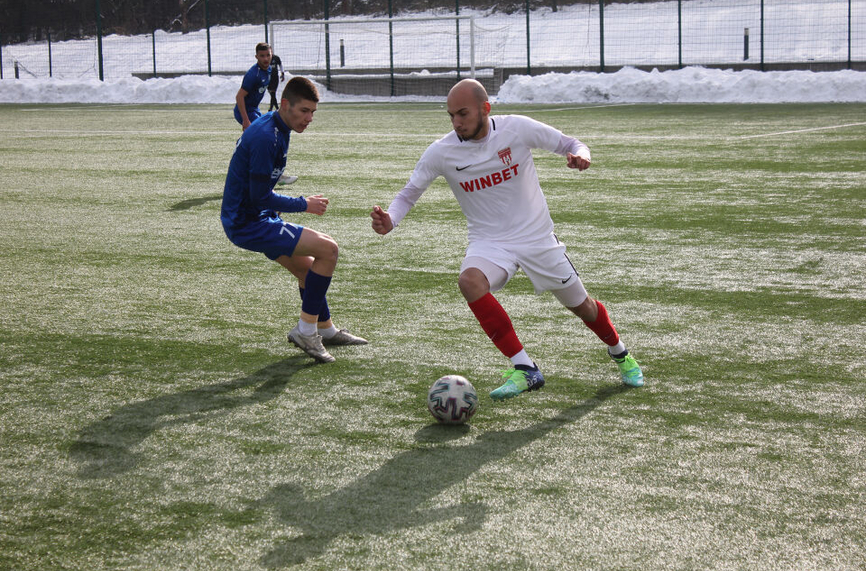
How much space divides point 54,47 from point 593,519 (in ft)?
143

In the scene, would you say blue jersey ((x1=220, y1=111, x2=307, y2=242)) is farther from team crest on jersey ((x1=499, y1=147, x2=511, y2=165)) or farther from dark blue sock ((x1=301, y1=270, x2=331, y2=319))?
team crest on jersey ((x1=499, y1=147, x2=511, y2=165))

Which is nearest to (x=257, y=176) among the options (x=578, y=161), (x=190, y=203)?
(x=578, y=161)

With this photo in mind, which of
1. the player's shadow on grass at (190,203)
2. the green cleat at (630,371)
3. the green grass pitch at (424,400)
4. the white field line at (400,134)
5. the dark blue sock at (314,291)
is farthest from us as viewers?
the white field line at (400,134)

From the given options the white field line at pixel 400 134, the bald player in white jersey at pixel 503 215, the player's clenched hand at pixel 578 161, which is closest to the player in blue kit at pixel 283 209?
the bald player in white jersey at pixel 503 215

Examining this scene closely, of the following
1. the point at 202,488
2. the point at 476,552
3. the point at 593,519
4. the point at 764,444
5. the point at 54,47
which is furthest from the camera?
the point at 54,47

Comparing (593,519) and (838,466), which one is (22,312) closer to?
(593,519)

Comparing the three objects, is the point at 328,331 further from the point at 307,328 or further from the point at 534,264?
the point at 534,264

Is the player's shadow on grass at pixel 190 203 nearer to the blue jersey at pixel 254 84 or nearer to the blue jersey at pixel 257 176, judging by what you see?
the blue jersey at pixel 254 84

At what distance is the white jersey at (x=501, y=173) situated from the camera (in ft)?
16.3

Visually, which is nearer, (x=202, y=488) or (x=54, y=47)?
(x=202, y=488)

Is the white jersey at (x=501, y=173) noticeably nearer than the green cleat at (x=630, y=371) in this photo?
No

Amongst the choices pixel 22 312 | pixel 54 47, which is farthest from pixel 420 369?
pixel 54 47

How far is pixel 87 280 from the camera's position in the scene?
748cm

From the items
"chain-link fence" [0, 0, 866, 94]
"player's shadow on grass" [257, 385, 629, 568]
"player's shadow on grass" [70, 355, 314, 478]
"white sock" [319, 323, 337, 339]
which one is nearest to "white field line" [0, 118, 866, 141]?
"white sock" [319, 323, 337, 339]
